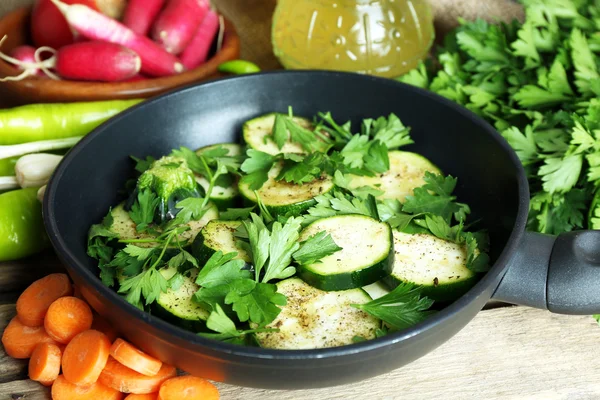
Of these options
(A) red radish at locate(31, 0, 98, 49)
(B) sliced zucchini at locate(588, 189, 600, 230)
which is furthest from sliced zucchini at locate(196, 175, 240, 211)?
(A) red radish at locate(31, 0, 98, 49)

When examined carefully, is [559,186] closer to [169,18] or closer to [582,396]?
[582,396]

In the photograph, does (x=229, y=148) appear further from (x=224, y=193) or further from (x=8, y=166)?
(x=8, y=166)

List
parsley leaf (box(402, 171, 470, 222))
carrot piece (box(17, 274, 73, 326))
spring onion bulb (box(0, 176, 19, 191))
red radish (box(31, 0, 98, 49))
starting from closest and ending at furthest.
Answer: carrot piece (box(17, 274, 73, 326)) < parsley leaf (box(402, 171, 470, 222)) < spring onion bulb (box(0, 176, 19, 191)) < red radish (box(31, 0, 98, 49))

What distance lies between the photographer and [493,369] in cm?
136

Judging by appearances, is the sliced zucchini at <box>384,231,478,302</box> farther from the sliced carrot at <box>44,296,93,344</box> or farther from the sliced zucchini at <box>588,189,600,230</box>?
A: the sliced carrot at <box>44,296,93,344</box>

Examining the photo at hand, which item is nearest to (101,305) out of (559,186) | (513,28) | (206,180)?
(206,180)

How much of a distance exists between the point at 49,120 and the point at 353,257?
3.57ft

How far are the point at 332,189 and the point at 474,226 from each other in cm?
35

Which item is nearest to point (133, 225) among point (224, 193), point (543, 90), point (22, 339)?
point (224, 193)

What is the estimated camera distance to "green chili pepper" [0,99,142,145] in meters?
1.93

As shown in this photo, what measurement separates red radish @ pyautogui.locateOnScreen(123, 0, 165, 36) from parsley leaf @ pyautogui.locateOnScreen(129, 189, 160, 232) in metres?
0.98

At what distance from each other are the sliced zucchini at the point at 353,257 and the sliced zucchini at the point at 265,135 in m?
0.39

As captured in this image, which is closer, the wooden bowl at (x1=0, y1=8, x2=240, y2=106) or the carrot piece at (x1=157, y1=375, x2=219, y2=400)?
the carrot piece at (x1=157, y1=375, x2=219, y2=400)

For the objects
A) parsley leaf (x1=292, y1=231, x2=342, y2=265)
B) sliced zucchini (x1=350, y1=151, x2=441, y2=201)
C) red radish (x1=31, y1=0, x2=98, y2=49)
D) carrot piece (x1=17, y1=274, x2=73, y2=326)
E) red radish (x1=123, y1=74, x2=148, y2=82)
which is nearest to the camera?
parsley leaf (x1=292, y1=231, x2=342, y2=265)
